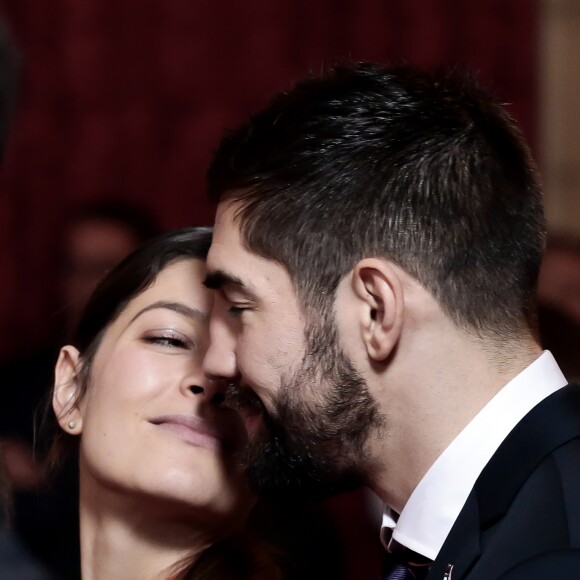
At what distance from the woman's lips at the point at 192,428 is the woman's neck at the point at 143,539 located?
0.44ft

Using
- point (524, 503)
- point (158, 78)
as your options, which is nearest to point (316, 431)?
point (524, 503)

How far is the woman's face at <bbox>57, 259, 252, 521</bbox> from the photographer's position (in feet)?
6.07

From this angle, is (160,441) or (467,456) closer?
(467,456)

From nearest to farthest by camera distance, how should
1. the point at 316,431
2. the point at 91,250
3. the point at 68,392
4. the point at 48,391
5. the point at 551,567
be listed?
the point at 551,567, the point at 316,431, the point at 68,392, the point at 48,391, the point at 91,250

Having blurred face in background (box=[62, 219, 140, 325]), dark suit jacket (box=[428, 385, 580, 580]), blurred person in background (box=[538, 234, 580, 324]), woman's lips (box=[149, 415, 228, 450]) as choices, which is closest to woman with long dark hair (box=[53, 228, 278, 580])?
woman's lips (box=[149, 415, 228, 450])

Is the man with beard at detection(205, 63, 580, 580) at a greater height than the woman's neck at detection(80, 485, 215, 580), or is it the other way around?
the man with beard at detection(205, 63, 580, 580)

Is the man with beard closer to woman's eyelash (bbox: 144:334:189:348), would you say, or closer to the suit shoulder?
the suit shoulder

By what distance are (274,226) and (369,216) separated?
0.14m

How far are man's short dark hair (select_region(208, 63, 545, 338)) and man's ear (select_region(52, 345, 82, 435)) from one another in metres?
0.60

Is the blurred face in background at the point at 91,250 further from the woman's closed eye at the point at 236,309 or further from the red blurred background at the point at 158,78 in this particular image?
the woman's closed eye at the point at 236,309

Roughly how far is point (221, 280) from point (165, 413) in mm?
356

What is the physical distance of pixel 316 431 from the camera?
158 cm

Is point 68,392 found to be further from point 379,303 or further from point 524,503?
point 524,503

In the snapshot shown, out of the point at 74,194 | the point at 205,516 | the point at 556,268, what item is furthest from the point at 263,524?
the point at 74,194
